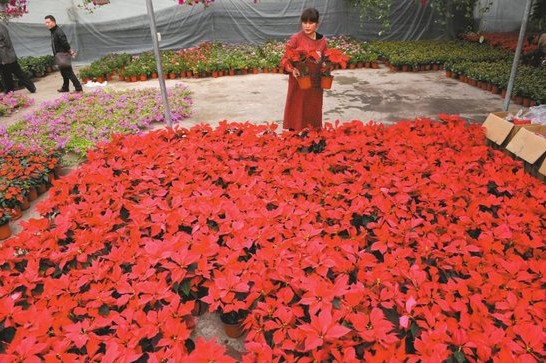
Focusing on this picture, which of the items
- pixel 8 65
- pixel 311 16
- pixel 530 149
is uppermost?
pixel 311 16

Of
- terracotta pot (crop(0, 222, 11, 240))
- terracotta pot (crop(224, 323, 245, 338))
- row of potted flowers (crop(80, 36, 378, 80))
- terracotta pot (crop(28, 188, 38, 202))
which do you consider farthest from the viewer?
row of potted flowers (crop(80, 36, 378, 80))

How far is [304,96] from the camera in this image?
15.6 feet

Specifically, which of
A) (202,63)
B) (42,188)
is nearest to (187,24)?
(202,63)

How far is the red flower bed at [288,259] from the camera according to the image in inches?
71.4

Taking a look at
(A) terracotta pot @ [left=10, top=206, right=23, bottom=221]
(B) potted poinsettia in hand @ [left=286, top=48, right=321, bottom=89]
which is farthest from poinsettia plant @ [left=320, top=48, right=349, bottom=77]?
(A) terracotta pot @ [left=10, top=206, right=23, bottom=221]

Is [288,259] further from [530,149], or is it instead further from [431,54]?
[431,54]

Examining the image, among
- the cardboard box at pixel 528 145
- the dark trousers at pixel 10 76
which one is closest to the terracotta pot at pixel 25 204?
the cardboard box at pixel 528 145

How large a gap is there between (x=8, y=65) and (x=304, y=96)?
8.33 metres

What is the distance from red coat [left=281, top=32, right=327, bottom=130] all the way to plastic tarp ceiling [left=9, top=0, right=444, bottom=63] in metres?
11.2

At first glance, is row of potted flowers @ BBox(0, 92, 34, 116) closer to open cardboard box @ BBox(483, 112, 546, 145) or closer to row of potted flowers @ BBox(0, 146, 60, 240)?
row of potted flowers @ BBox(0, 146, 60, 240)

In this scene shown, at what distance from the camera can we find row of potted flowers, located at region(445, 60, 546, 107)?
25.9ft

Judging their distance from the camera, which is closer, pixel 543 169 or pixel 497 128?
pixel 543 169

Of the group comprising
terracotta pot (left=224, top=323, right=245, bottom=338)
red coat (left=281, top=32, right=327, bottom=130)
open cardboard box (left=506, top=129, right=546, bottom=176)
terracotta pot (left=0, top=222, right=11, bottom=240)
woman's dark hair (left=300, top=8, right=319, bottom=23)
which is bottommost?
terracotta pot (left=0, top=222, right=11, bottom=240)

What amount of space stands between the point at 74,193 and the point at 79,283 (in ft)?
4.64
